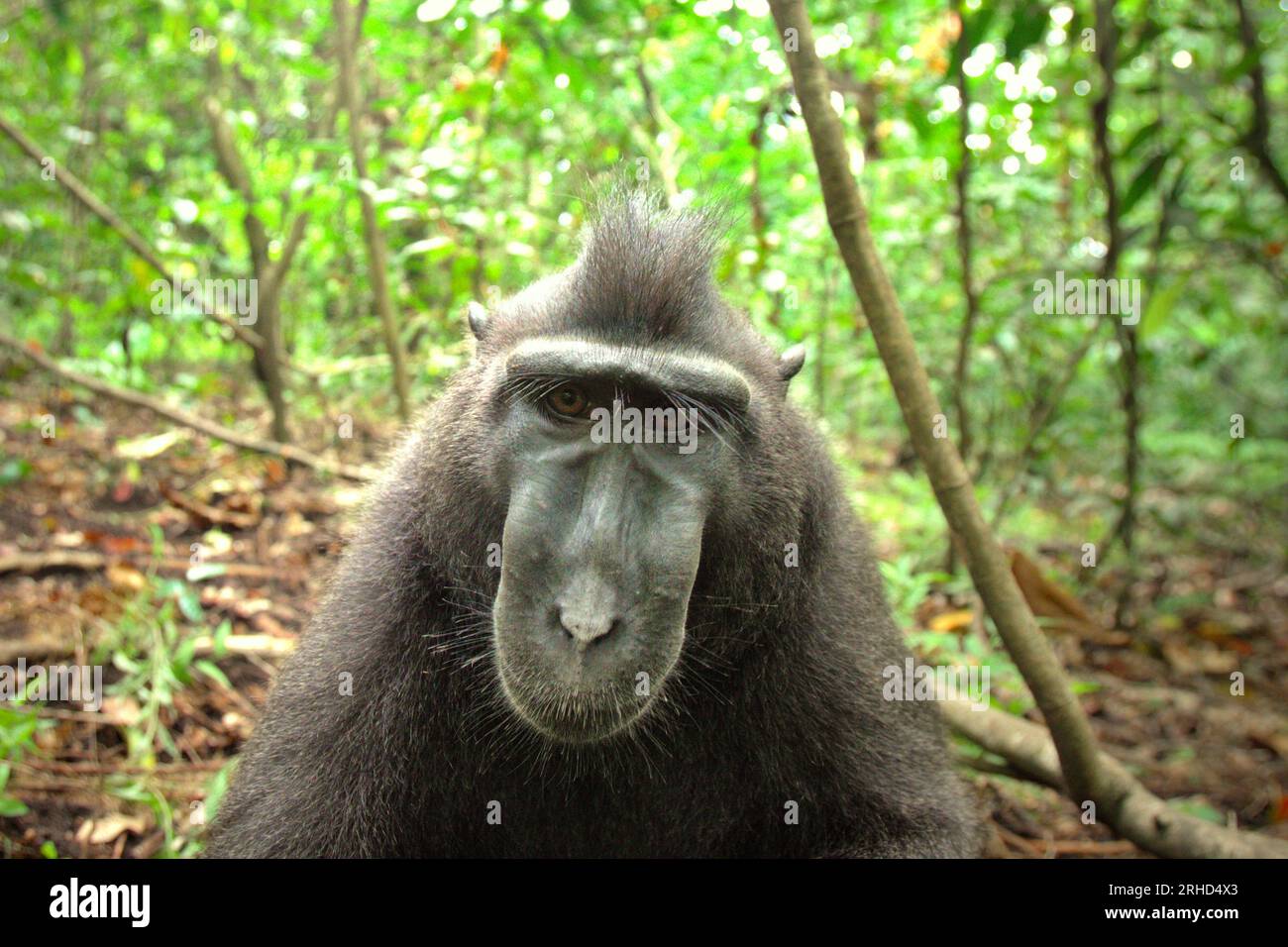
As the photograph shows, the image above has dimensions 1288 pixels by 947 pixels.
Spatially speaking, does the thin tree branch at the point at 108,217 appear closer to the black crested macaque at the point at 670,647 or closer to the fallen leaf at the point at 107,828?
the fallen leaf at the point at 107,828

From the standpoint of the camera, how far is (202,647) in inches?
215

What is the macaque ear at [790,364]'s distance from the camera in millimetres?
3684

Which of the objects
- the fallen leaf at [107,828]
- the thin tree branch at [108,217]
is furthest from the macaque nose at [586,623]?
the thin tree branch at [108,217]

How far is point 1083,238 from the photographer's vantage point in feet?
28.4

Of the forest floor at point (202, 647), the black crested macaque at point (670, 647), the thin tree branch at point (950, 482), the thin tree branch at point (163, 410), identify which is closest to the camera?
the black crested macaque at point (670, 647)

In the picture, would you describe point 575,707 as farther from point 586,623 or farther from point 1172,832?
point 1172,832

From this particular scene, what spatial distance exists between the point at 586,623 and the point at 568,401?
0.76m

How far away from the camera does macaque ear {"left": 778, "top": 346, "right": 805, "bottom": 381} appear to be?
3.68 meters

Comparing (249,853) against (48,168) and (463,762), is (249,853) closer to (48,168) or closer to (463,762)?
(463,762)

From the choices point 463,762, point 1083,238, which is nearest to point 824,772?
point 463,762

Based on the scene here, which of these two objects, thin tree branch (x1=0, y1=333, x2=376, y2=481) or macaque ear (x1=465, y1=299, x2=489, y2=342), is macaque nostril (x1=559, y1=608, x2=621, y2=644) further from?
thin tree branch (x1=0, y1=333, x2=376, y2=481)

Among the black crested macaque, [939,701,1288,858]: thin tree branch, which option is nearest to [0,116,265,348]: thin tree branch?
the black crested macaque

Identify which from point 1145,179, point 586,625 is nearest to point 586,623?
point 586,625

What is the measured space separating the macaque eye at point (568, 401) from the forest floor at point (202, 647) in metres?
1.96
